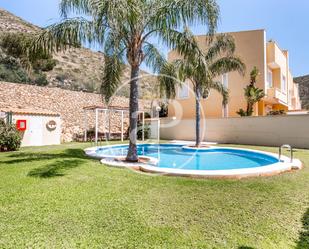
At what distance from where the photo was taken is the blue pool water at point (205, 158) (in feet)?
40.5

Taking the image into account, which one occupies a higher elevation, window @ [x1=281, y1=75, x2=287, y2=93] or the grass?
window @ [x1=281, y1=75, x2=287, y2=93]

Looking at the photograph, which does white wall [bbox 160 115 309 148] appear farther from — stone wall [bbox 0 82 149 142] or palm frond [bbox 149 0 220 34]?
palm frond [bbox 149 0 220 34]

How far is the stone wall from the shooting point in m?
19.6

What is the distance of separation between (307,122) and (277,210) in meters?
14.8

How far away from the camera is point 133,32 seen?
10.2m

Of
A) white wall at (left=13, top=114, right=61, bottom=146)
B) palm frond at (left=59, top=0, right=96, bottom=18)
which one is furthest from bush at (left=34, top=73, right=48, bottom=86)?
palm frond at (left=59, top=0, right=96, bottom=18)

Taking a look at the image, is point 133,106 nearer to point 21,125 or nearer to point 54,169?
point 54,169

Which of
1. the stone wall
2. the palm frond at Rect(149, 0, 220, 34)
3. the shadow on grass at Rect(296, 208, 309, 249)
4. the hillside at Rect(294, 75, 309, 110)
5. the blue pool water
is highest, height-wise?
the hillside at Rect(294, 75, 309, 110)

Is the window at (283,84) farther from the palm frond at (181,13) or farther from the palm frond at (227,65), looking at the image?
the palm frond at (181,13)

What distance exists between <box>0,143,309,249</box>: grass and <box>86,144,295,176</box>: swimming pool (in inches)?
27.7

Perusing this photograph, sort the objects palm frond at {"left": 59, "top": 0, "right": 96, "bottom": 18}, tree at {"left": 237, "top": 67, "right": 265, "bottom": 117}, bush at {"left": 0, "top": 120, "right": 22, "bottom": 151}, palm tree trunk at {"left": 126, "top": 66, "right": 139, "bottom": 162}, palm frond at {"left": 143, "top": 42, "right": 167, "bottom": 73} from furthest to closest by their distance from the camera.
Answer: tree at {"left": 237, "top": 67, "right": 265, "bottom": 117}
bush at {"left": 0, "top": 120, "right": 22, "bottom": 151}
palm frond at {"left": 143, "top": 42, "right": 167, "bottom": 73}
palm tree trunk at {"left": 126, "top": 66, "right": 139, "bottom": 162}
palm frond at {"left": 59, "top": 0, "right": 96, "bottom": 18}

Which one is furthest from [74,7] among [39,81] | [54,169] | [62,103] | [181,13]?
[39,81]

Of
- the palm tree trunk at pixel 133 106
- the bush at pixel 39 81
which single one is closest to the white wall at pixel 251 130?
the palm tree trunk at pixel 133 106

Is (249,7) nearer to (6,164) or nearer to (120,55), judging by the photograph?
(120,55)
